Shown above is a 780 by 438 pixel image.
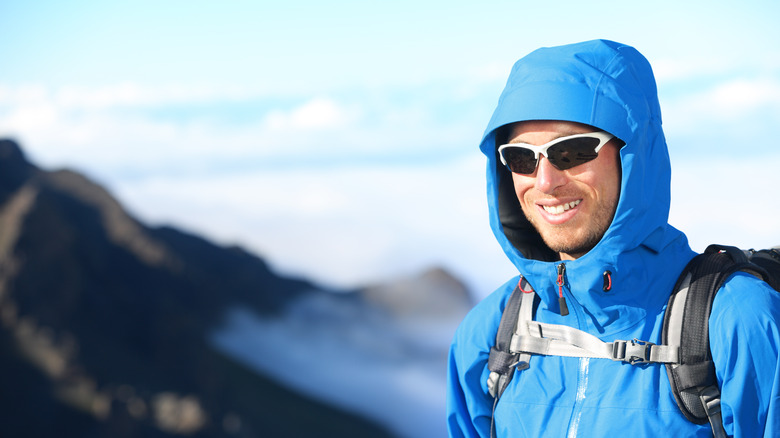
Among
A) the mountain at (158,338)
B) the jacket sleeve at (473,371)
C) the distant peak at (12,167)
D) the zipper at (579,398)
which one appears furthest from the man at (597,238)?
the distant peak at (12,167)

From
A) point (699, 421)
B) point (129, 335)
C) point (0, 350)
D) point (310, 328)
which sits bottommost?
point (699, 421)

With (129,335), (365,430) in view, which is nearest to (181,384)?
(129,335)

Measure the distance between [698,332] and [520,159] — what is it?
1.33 meters

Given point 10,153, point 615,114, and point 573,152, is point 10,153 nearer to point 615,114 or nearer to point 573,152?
point 573,152

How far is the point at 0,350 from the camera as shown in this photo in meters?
33.9

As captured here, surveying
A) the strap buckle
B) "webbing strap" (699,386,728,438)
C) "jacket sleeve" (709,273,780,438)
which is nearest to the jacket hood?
the strap buckle

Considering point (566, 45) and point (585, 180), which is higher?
point (566, 45)

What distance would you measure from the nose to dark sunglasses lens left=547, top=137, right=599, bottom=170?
0.09 ft

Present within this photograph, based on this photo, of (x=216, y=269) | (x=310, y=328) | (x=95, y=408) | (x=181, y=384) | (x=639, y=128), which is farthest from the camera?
(x=310, y=328)

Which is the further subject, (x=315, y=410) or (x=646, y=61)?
(x=315, y=410)

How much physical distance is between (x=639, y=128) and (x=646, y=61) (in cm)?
55

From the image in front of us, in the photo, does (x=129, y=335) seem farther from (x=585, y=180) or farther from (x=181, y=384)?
(x=585, y=180)

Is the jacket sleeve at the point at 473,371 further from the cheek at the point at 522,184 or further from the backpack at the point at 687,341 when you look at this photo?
the cheek at the point at 522,184

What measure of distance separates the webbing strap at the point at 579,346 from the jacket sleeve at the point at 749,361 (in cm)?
26
